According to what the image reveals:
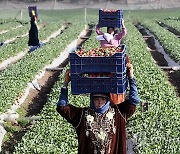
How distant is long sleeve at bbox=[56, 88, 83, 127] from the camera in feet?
13.8

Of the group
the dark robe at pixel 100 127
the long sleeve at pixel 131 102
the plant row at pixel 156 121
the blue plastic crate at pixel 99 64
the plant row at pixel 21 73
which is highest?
the blue plastic crate at pixel 99 64

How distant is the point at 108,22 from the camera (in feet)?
30.4

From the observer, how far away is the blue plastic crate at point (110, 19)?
9.09 metres

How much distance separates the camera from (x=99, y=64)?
4066 millimetres

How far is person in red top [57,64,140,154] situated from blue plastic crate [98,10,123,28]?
16.3 feet

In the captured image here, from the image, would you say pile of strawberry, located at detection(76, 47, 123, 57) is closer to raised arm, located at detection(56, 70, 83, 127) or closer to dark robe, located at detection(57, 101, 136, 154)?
raised arm, located at detection(56, 70, 83, 127)

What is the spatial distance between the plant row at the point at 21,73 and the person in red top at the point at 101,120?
549 centimetres

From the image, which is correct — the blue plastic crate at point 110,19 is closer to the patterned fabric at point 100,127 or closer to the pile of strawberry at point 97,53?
the pile of strawberry at point 97,53

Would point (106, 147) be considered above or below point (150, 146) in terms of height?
above

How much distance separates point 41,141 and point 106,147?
10.5 ft

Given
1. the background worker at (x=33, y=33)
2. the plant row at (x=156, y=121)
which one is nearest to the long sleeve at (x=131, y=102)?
the plant row at (x=156, y=121)

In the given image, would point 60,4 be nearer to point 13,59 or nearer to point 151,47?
point 151,47

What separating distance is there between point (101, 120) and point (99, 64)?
53 centimetres

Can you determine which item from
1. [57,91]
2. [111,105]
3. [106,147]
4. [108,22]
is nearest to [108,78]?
[111,105]
